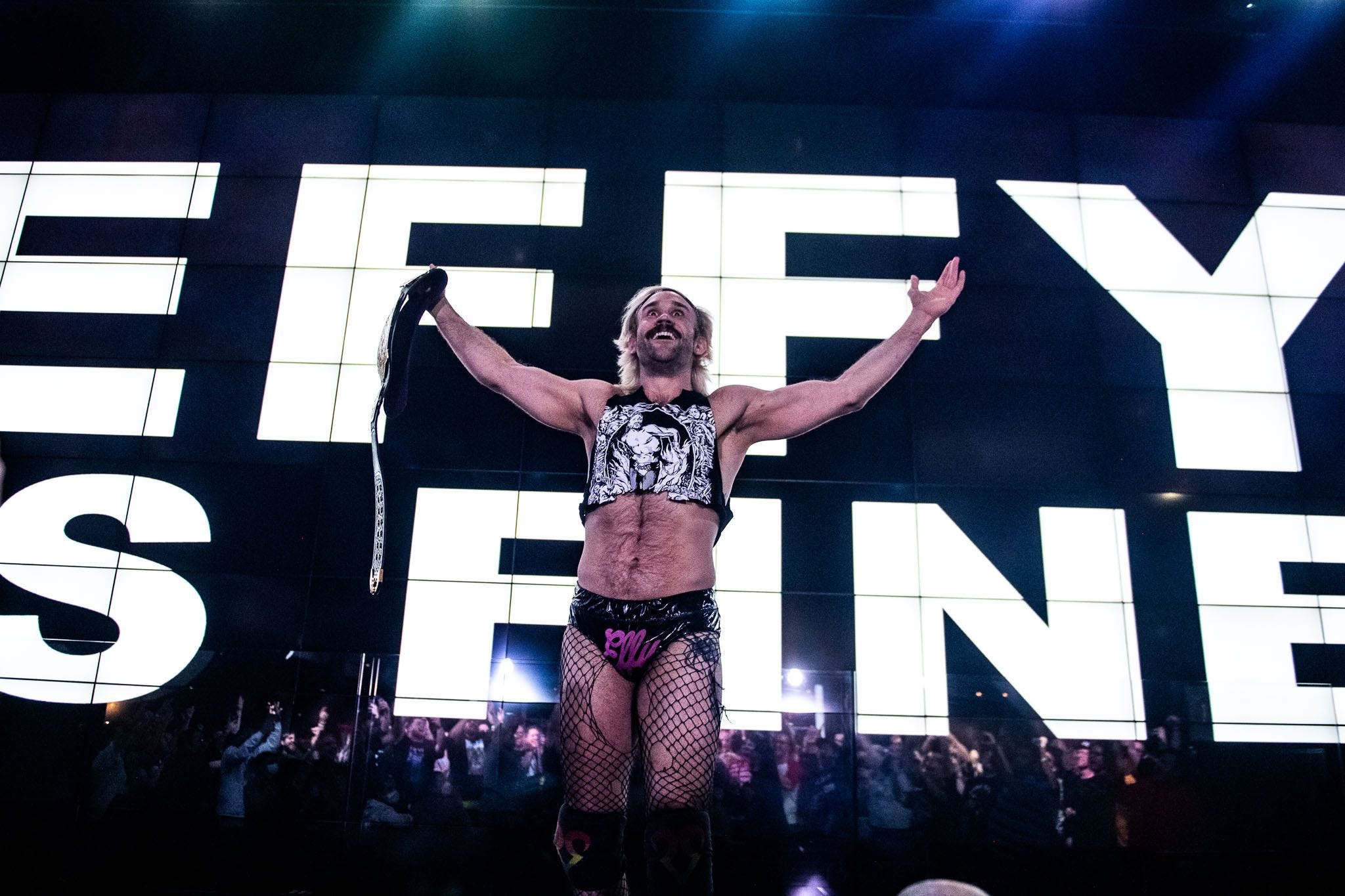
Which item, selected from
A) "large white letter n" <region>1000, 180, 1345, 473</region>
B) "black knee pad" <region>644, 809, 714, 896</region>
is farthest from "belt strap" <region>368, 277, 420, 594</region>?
"large white letter n" <region>1000, 180, 1345, 473</region>

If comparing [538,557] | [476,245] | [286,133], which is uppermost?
[286,133]

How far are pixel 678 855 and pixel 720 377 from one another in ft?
11.5

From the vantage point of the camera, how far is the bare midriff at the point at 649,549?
2561 millimetres

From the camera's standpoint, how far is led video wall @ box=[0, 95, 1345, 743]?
500 centimetres

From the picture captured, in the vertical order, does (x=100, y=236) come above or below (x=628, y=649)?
above

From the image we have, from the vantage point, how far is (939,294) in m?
3.14

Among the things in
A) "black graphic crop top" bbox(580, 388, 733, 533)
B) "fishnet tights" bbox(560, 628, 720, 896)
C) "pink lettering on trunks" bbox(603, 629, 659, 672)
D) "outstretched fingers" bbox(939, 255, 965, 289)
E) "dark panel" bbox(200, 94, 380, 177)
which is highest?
"dark panel" bbox(200, 94, 380, 177)

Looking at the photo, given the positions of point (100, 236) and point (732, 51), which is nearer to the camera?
point (732, 51)

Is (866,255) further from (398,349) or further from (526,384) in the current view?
(398,349)

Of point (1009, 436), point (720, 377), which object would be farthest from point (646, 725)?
point (1009, 436)

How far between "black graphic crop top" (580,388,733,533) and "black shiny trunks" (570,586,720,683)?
314mm

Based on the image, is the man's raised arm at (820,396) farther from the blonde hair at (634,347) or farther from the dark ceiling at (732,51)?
the dark ceiling at (732,51)

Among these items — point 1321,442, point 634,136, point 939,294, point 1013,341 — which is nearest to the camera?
point 939,294

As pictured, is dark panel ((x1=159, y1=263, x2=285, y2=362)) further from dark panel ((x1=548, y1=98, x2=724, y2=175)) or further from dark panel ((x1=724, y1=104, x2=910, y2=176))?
dark panel ((x1=724, y1=104, x2=910, y2=176))
